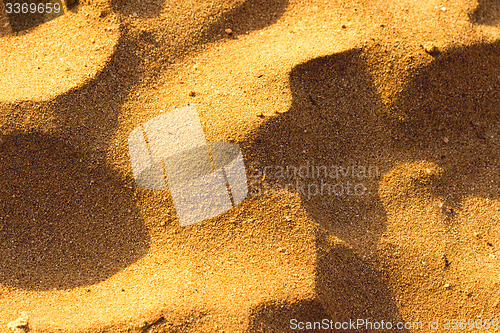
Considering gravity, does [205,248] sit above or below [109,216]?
below

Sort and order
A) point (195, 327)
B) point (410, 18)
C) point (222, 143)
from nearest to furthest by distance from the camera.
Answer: point (195, 327) < point (222, 143) < point (410, 18)

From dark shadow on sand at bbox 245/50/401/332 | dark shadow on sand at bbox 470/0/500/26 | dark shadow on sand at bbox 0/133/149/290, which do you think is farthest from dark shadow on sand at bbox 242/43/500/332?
dark shadow on sand at bbox 0/133/149/290

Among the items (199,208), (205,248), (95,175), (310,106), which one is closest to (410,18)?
(310,106)

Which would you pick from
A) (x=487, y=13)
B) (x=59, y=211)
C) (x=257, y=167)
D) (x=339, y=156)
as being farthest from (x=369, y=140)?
(x=59, y=211)

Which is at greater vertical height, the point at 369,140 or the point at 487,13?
the point at 487,13

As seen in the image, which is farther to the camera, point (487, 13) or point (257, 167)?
point (487, 13)

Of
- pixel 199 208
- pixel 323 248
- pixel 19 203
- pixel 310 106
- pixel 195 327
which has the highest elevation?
pixel 310 106

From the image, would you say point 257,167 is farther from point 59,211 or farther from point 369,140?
point 59,211

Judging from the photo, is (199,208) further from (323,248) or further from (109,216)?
(323,248)
